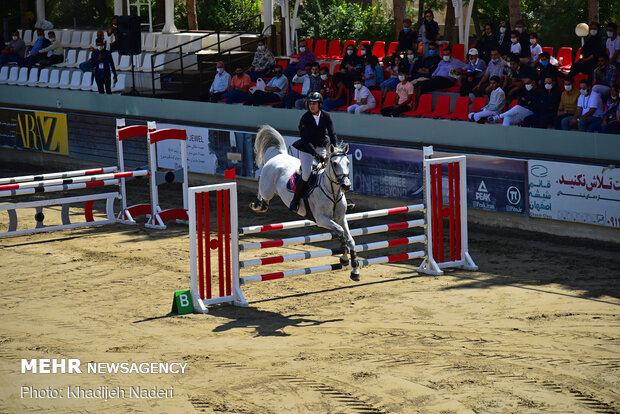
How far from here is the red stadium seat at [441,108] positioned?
17906mm

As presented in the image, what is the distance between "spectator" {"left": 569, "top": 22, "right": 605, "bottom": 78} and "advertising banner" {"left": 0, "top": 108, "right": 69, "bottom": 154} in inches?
518

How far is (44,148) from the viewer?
78.6 feet

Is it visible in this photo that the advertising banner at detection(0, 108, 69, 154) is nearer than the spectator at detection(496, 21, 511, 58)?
No

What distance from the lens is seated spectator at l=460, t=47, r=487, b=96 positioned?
1830 centimetres

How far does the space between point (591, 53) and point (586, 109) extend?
84.7 inches

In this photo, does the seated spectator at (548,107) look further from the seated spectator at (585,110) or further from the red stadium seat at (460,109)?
the red stadium seat at (460,109)

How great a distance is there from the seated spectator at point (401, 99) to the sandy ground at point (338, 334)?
470 centimetres

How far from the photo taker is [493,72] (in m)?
17.9

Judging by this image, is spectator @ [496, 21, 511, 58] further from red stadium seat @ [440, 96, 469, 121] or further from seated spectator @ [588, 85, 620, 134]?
seated spectator @ [588, 85, 620, 134]

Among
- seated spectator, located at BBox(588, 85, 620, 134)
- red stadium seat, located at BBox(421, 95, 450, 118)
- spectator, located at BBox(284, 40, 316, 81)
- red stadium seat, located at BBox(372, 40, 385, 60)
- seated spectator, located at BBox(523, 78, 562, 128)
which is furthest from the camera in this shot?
red stadium seat, located at BBox(372, 40, 385, 60)

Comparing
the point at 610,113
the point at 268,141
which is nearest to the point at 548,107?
the point at 610,113

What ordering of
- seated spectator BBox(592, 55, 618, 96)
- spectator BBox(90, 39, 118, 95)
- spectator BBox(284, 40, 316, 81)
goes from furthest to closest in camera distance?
spectator BBox(90, 39, 118, 95)
spectator BBox(284, 40, 316, 81)
seated spectator BBox(592, 55, 618, 96)

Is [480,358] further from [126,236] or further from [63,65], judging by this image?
[63,65]

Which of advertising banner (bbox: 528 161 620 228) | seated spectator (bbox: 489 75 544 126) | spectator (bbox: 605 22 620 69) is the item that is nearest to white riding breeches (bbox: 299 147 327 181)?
advertising banner (bbox: 528 161 620 228)
